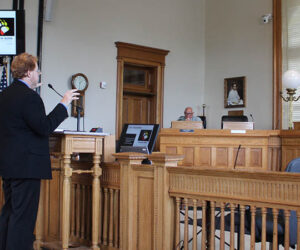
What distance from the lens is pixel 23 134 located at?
2.61 metres

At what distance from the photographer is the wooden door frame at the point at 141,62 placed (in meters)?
8.54

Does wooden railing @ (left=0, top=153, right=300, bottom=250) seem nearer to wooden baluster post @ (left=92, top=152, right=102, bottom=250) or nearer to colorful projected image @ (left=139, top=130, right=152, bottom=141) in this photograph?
wooden baluster post @ (left=92, top=152, right=102, bottom=250)

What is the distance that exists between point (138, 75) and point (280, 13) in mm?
3089

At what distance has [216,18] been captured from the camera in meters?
9.82

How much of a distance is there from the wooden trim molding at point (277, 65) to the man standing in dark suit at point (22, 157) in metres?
6.48

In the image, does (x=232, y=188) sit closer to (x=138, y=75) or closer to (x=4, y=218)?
(x=4, y=218)

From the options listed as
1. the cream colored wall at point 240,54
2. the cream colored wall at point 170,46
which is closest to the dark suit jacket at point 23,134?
the cream colored wall at point 170,46

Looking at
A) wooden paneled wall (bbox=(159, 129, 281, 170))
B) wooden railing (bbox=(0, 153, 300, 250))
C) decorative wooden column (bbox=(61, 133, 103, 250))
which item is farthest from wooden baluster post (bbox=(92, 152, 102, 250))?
wooden paneled wall (bbox=(159, 129, 281, 170))

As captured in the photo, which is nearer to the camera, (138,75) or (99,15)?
(99,15)

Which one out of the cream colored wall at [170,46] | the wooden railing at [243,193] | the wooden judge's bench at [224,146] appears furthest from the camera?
the cream colored wall at [170,46]

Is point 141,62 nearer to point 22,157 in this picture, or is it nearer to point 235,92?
point 235,92

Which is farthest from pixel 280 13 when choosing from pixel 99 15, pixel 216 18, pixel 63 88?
pixel 63 88

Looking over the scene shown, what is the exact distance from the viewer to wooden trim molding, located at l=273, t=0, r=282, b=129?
8.42 metres

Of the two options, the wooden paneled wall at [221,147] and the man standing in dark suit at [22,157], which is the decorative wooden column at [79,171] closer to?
the man standing in dark suit at [22,157]
